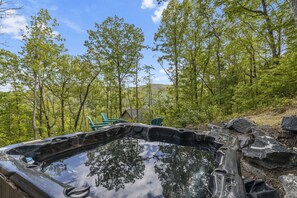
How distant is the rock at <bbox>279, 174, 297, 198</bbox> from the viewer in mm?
1471

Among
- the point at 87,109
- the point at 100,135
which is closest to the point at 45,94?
the point at 87,109

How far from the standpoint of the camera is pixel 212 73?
9.80m

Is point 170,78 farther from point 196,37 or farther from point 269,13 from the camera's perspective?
point 269,13

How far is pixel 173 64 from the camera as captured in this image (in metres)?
8.76

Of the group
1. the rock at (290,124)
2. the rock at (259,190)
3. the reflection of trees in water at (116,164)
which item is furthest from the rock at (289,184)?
the reflection of trees in water at (116,164)

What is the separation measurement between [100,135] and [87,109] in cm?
1017

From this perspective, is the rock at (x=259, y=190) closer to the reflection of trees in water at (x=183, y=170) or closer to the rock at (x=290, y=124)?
the reflection of trees in water at (x=183, y=170)

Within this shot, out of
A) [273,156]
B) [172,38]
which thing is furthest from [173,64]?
[273,156]

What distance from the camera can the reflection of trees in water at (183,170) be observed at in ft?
5.58

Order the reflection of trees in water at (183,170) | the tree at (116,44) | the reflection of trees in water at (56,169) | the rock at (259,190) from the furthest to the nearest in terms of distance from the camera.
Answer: the tree at (116,44) < the reflection of trees in water at (56,169) < the reflection of trees in water at (183,170) < the rock at (259,190)

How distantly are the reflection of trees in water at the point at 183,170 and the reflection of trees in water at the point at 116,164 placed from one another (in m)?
0.31

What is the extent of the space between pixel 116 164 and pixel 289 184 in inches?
74.3

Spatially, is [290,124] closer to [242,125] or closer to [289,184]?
[242,125]

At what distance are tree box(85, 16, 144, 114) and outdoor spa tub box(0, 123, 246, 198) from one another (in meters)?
6.52
